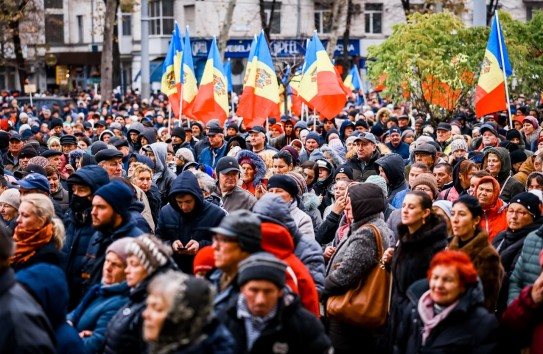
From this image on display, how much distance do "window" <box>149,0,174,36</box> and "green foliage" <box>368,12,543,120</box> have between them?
107 ft

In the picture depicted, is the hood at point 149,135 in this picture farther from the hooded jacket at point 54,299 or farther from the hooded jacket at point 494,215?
the hooded jacket at point 54,299

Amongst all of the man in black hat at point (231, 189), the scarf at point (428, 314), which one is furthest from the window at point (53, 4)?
the scarf at point (428, 314)

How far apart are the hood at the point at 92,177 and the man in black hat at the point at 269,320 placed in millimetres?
3002

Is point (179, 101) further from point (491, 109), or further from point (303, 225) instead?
point (303, 225)

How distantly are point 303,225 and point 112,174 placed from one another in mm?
2877

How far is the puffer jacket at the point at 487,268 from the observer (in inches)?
256

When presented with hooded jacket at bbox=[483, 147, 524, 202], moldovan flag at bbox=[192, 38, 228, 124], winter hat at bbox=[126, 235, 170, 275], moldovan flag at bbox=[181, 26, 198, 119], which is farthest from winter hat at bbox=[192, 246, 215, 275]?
moldovan flag at bbox=[181, 26, 198, 119]

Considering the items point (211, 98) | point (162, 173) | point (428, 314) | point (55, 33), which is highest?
point (55, 33)

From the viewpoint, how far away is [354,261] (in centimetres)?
701

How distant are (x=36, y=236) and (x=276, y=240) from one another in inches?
65.4

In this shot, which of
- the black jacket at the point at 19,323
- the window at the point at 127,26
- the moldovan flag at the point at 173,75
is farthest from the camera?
the window at the point at 127,26

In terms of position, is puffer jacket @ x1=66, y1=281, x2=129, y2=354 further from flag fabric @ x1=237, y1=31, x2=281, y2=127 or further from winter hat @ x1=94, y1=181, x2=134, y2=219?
flag fabric @ x1=237, y1=31, x2=281, y2=127

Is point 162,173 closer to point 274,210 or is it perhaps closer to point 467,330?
point 274,210

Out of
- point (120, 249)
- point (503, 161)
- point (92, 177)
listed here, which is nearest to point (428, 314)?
point (120, 249)
